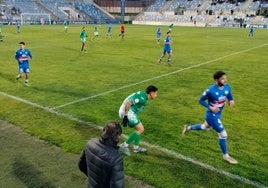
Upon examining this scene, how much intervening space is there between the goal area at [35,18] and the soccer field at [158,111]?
2160 inches

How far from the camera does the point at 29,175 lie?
7.36 meters

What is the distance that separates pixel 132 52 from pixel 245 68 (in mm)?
10307

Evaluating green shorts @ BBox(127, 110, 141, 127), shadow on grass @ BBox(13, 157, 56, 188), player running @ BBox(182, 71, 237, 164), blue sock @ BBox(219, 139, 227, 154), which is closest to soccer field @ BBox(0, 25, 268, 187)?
blue sock @ BBox(219, 139, 227, 154)

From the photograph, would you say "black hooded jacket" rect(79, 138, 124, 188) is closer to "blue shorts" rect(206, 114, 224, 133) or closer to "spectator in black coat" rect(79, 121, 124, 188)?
"spectator in black coat" rect(79, 121, 124, 188)

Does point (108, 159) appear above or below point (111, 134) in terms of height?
below

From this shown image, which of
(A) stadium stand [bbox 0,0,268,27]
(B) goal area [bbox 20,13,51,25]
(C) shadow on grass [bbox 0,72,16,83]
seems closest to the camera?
(C) shadow on grass [bbox 0,72,16,83]

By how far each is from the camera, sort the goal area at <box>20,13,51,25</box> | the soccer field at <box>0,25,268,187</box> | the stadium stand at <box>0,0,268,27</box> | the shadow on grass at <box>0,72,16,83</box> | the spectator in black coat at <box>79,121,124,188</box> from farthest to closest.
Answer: the stadium stand at <box>0,0,268,27</box> → the goal area at <box>20,13,51,25</box> → the shadow on grass at <box>0,72,16,83</box> → the soccer field at <box>0,25,268,187</box> → the spectator in black coat at <box>79,121,124,188</box>

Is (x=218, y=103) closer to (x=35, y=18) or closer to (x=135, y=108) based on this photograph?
(x=135, y=108)

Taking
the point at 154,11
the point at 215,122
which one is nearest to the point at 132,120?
the point at 215,122

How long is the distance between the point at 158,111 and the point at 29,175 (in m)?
5.88

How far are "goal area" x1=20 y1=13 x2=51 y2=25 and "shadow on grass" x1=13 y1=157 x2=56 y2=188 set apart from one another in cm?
6947

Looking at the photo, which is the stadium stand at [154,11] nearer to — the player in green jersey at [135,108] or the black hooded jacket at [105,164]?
the player in green jersey at [135,108]

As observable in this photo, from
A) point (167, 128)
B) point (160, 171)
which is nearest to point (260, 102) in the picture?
point (167, 128)

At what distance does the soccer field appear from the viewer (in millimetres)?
7738
